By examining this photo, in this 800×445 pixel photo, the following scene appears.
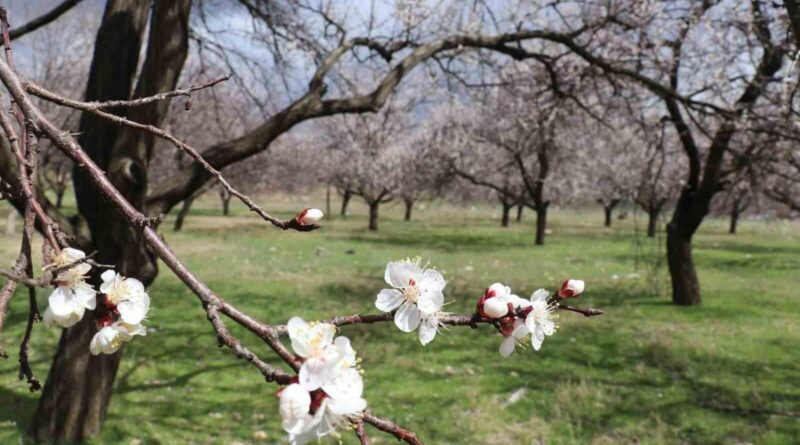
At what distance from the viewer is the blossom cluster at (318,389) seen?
770 millimetres

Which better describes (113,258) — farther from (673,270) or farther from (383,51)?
(673,270)

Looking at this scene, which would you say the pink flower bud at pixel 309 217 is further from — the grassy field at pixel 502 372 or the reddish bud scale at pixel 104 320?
the grassy field at pixel 502 372

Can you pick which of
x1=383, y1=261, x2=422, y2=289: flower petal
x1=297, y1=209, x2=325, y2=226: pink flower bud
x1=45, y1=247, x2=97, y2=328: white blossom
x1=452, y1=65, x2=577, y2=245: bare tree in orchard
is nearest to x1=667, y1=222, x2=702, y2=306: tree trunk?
x1=452, y1=65, x2=577, y2=245: bare tree in orchard

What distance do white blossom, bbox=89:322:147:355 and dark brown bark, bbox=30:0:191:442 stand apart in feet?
10.1

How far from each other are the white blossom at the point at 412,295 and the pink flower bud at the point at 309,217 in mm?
189

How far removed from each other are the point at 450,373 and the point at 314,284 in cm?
601

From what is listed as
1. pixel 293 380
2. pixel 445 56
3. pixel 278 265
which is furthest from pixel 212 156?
pixel 278 265

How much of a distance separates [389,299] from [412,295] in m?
0.05

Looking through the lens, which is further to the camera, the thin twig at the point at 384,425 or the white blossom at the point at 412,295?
the white blossom at the point at 412,295

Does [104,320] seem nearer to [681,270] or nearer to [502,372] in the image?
[502,372]

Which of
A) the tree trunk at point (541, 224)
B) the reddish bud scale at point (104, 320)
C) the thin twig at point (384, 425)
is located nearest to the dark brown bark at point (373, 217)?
the tree trunk at point (541, 224)

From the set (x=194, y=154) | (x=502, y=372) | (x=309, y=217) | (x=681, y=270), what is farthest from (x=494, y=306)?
(x=681, y=270)

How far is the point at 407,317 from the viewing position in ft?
3.93

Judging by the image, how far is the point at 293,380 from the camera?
800 millimetres
